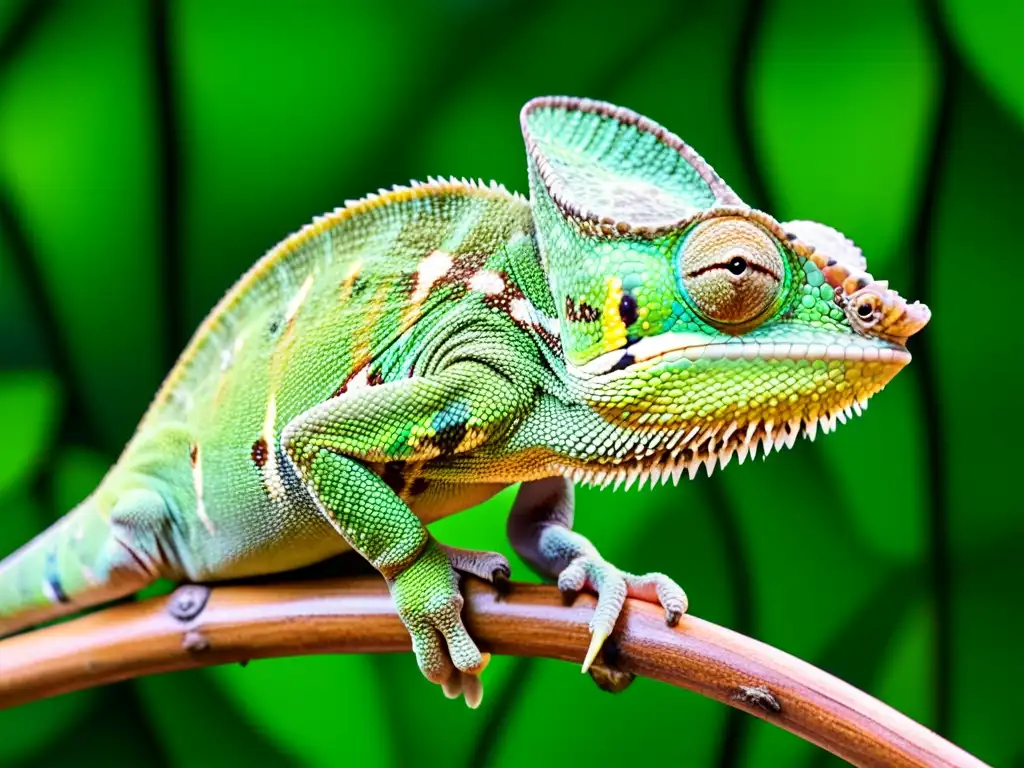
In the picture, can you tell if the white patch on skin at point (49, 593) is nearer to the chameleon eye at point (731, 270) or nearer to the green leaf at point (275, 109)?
the green leaf at point (275, 109)

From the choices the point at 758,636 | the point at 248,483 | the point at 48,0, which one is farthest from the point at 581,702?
the point at 48,0

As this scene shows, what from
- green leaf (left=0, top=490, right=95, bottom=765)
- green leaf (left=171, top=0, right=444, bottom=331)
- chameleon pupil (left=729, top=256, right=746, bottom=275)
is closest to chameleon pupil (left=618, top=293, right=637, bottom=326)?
chameleon pupil (left=729, top=256, right=746, bottom=275)

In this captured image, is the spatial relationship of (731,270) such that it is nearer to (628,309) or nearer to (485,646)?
(628,309)

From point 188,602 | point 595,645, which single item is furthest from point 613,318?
point 188,602

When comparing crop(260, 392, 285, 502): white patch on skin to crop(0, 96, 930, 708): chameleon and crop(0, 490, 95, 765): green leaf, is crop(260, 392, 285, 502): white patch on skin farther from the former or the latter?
crop(0, 490, 95, 765): green leaf

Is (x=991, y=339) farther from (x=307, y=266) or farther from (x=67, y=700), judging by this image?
(x=67, y=700)

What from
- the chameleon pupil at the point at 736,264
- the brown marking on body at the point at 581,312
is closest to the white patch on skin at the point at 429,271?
the brown marking on body at the point at 581,312

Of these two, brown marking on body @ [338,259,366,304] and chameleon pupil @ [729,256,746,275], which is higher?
chameleon pupil @ [729,256,746,275]

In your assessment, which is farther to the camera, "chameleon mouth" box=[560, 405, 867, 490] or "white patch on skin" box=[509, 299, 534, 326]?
"white patch on skin" box=[509, 299, 534, 326]
